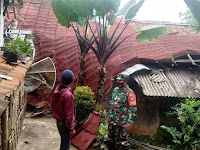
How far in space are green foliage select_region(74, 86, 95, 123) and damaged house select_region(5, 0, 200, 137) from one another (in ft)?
2.29

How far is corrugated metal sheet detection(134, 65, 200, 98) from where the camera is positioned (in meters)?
6.57

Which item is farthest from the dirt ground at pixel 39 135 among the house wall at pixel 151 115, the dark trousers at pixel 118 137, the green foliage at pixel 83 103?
the house wall at pixel 151 115

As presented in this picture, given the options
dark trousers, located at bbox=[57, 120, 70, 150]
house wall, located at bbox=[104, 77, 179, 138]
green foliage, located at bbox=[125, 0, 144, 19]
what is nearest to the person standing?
dark trousers, located at bbox=[57, 120, 70, 150]

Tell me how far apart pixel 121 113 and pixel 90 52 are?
485 centimetres

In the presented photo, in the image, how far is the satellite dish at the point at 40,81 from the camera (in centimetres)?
875

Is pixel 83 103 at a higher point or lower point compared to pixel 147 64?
lower

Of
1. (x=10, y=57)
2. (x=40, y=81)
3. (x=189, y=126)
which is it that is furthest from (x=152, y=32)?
(x=40, y=81)

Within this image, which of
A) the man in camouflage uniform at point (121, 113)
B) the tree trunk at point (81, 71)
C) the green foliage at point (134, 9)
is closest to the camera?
the man in camouflage uniform at point (121, 113)

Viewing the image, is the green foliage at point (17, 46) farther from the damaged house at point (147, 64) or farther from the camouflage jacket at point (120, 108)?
the damaged house at point (147, 64)

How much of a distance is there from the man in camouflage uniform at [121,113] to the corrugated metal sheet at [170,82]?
5.51 feet

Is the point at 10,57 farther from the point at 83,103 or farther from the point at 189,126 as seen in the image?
the point at 189,126

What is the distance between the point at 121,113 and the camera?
4.92 metres

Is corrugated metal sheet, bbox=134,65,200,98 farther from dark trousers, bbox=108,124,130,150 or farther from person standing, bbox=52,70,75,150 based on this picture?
person standing, bbox=52,70,75,150

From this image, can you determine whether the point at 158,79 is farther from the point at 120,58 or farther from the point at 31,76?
the point at 31,76
